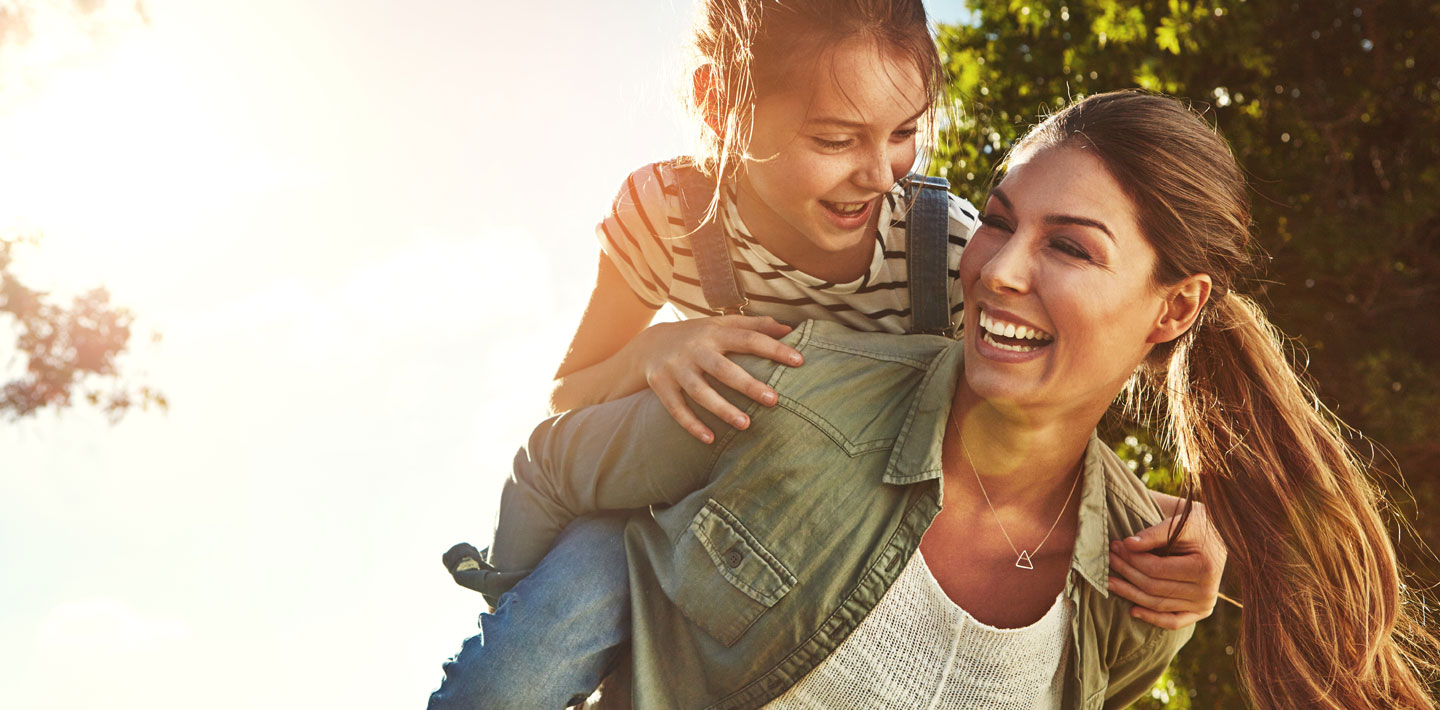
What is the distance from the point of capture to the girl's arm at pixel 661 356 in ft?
7.45

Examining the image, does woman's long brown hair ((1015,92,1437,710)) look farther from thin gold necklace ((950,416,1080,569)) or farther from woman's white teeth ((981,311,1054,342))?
thin gold necklace ((950,416,1080,569))

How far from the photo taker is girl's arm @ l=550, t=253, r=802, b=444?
89.4 inches

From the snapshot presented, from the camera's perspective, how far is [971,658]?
2330 mm

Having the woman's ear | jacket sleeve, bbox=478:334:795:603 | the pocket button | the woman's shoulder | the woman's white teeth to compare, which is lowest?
the woman's shoulder

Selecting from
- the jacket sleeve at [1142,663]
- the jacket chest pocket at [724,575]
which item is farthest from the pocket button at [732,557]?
the jacket sleeve at [1142,663]

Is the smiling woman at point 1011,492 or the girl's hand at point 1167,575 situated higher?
the smiling woman at point 1011,492

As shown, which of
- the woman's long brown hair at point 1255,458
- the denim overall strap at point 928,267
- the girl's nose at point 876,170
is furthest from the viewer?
the denim overall strap at point 928,267

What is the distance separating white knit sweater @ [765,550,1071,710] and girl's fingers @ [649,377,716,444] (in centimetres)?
50

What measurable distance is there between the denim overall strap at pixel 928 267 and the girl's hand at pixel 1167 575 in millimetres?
673

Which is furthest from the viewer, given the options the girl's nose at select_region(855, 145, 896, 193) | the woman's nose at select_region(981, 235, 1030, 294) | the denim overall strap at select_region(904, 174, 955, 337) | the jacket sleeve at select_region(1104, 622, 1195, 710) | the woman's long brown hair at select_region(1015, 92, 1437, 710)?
the denim overall strap at select_region(904, 174, 955, 337)

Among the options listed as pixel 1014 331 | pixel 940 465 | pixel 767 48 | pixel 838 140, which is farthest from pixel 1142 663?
pixel 767 48

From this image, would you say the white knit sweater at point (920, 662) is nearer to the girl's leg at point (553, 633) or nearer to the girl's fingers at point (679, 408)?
the girl's leg at point (553, 633)

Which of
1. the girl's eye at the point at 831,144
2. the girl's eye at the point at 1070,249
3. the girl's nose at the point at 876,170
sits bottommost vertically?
the girl's eye at the point at 1070,249

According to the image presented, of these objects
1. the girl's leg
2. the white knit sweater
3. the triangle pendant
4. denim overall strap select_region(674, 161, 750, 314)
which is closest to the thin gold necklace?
the triangle pendant
